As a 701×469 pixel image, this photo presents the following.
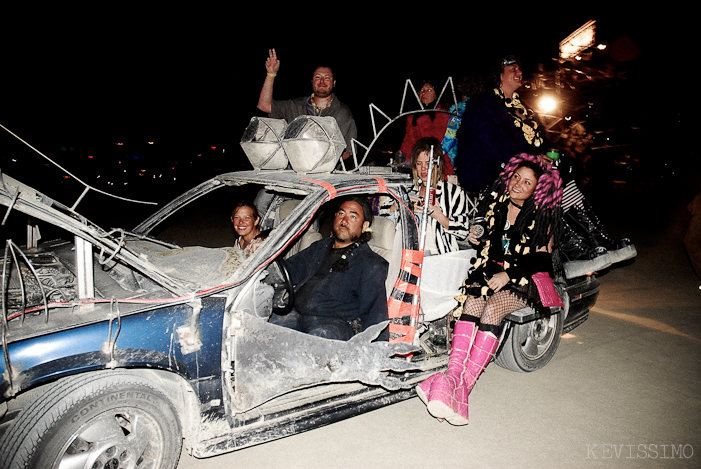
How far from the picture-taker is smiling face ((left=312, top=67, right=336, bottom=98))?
4508 millimetres

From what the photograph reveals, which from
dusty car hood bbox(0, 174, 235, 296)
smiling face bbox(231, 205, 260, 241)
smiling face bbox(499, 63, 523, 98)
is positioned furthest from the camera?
smiling face bbox(499, 63, 523, 98)

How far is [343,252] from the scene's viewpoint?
334cm

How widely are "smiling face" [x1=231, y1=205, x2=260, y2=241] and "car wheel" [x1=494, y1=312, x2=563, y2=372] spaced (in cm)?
247

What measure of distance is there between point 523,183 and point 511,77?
1.48 metres

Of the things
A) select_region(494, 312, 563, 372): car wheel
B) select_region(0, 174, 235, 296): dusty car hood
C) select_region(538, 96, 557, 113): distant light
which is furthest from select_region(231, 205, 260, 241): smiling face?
select_region(538, 96, 557, 113): distant light

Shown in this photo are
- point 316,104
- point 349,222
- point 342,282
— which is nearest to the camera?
point 342,282

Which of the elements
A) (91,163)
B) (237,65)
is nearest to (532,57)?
(91,163)

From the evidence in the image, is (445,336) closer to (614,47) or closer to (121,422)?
(121,422)

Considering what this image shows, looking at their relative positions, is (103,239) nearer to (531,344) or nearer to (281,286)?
(281,286)

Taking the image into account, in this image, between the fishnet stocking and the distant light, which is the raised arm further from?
the distant light

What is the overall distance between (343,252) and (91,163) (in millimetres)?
16046

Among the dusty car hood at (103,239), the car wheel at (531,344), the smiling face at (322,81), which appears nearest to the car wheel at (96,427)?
the dusty car hood at (103,239)

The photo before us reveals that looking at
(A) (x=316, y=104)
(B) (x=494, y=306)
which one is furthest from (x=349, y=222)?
(A) (x=316, y=104)

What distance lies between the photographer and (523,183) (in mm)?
3682
